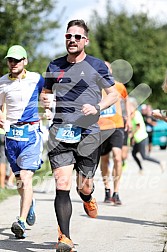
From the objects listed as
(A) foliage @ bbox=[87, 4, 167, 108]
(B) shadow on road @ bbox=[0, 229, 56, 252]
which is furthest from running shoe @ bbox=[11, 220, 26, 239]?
(A) foliage @ bbox=[87, 4, 167, 108]

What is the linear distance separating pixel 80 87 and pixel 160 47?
3875cm

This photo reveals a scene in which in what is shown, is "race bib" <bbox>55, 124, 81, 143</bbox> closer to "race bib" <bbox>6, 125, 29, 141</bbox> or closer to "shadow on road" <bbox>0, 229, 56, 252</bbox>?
"shadow on road" <bbox>0, 229, 56, 252</bbox>

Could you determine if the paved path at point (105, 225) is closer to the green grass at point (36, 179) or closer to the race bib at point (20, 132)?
the green grass at point (36, 179)

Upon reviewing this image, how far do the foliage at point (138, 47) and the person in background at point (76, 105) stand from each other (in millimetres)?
35848

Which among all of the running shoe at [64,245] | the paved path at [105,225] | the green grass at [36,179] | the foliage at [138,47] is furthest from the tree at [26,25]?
the foliage at [138,47]

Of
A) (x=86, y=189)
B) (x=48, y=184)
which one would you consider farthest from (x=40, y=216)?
(x=48, y=184)

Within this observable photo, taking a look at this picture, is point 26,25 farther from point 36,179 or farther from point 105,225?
point 105,225

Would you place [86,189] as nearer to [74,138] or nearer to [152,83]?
[74,138]

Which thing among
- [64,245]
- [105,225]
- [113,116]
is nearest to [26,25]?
[113,116]

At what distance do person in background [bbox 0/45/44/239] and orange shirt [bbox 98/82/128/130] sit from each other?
283cm

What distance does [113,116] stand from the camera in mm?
10742

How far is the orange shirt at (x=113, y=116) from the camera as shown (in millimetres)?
10469

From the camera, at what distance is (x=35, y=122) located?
7695 mm

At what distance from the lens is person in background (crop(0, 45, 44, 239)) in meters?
7.55
